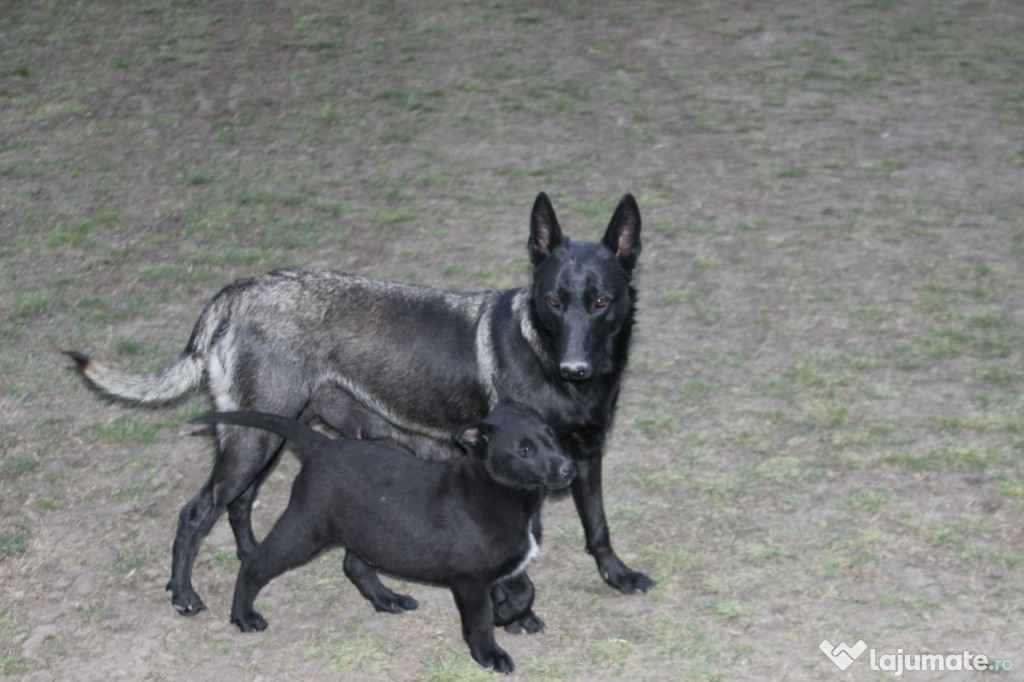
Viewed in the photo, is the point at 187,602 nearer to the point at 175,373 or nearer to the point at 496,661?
the point at 175,373

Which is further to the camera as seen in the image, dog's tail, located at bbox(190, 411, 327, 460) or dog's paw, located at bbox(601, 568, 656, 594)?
dog's paw, located at bbox(601, 568, 656, 594)

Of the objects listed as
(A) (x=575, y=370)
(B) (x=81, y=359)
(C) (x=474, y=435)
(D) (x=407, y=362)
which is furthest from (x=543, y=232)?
(B) (x=81, y=359)

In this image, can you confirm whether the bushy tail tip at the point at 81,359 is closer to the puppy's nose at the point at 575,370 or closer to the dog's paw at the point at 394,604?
the dog's paw at the point at 394,604

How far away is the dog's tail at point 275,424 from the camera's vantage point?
5945mm

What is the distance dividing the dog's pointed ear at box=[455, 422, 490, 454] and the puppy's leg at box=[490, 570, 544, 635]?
0.68 m

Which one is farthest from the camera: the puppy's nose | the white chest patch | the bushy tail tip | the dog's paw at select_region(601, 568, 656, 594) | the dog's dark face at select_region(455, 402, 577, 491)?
the bushy tail tip

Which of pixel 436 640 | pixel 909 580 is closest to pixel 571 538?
pixel 436 640

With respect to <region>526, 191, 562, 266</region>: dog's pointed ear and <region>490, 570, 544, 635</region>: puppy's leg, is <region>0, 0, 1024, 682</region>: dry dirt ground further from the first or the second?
<region>526, 191, 562, 266</region>: dog's pointed ear

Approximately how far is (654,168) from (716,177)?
593mm

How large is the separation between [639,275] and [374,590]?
444 centimetres

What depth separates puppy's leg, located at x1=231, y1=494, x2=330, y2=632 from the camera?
5.88 m

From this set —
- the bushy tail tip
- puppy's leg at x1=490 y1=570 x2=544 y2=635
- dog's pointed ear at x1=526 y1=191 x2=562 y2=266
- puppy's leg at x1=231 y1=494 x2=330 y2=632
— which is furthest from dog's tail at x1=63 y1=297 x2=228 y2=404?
puppy's leg at x1=490 y1=570 x2=544 y2=635

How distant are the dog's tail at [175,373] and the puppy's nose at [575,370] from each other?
1.84 m

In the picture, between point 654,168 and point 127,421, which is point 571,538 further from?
point 654,168
